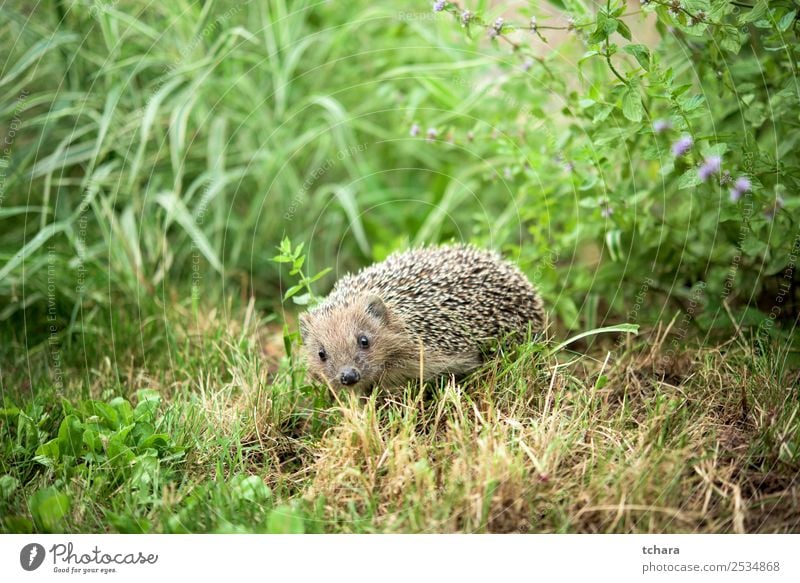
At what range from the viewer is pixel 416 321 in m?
3.90

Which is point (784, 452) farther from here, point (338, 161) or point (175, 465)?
point (338, 161)

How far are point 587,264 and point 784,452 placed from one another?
224cm

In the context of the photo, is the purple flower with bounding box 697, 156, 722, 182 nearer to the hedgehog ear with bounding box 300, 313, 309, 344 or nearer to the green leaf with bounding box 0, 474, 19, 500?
the hedgehog ear with bounding box 300, 313, 309, 344

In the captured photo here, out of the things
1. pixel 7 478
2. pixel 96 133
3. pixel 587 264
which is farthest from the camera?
pixel 96 133

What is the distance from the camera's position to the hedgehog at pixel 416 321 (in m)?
3.81

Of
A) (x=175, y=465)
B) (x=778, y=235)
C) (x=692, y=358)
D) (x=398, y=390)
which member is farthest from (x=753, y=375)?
(x=175, y=465)

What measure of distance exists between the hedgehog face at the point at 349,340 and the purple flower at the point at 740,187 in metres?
1.85

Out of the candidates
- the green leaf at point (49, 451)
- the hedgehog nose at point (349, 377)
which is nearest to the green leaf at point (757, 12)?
the hedgehog nose at point (349, 377)

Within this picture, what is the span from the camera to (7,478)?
317cm

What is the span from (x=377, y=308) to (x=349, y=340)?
0.24 m

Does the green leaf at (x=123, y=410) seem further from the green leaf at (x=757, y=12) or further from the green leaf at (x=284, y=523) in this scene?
the green leaf at (x=757, y=12)
